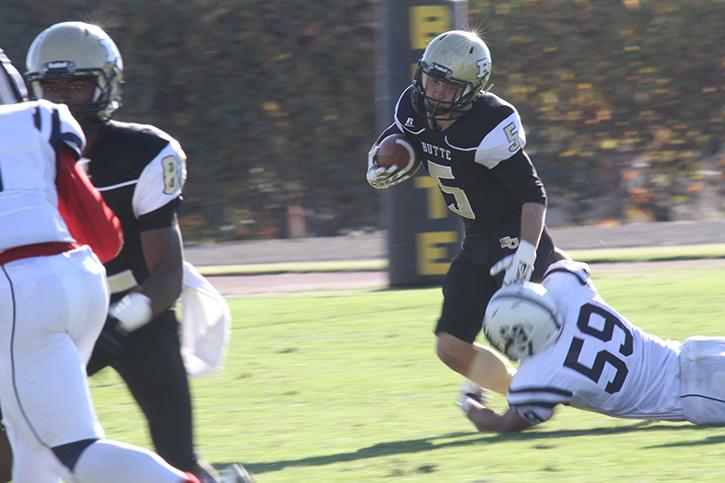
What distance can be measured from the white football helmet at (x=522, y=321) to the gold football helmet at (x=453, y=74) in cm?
82

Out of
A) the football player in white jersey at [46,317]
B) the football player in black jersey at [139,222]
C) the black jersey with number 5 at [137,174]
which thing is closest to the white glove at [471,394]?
the football player in black jersey at [139,222]

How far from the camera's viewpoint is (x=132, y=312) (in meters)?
4.11

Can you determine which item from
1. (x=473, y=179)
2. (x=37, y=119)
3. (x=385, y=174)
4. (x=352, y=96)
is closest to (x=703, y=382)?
(x=473, y=179)

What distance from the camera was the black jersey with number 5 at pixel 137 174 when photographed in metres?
4.27

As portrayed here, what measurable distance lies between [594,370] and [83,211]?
2.44 metres

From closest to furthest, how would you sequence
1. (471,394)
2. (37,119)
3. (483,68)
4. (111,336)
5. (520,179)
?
(37,119) → (111,336) → (520,179) → (483,68) → (471,394)

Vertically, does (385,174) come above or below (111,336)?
below

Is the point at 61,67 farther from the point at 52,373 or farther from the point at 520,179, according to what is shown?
the point at 520,179

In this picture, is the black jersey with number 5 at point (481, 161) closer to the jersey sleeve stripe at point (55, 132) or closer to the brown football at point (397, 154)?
the brown football at point (397, 154)

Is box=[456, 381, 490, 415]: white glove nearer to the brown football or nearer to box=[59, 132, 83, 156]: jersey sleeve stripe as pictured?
the brown football

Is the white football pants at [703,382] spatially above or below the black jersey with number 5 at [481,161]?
below

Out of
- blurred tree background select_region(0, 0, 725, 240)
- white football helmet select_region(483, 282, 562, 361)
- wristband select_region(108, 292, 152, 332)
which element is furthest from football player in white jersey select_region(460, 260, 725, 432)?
blurred tree background select_region(0, 0, 725, 240)

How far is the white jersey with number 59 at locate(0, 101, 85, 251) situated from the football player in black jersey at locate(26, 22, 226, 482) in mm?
563

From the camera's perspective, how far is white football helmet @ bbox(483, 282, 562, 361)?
18.0 feet
